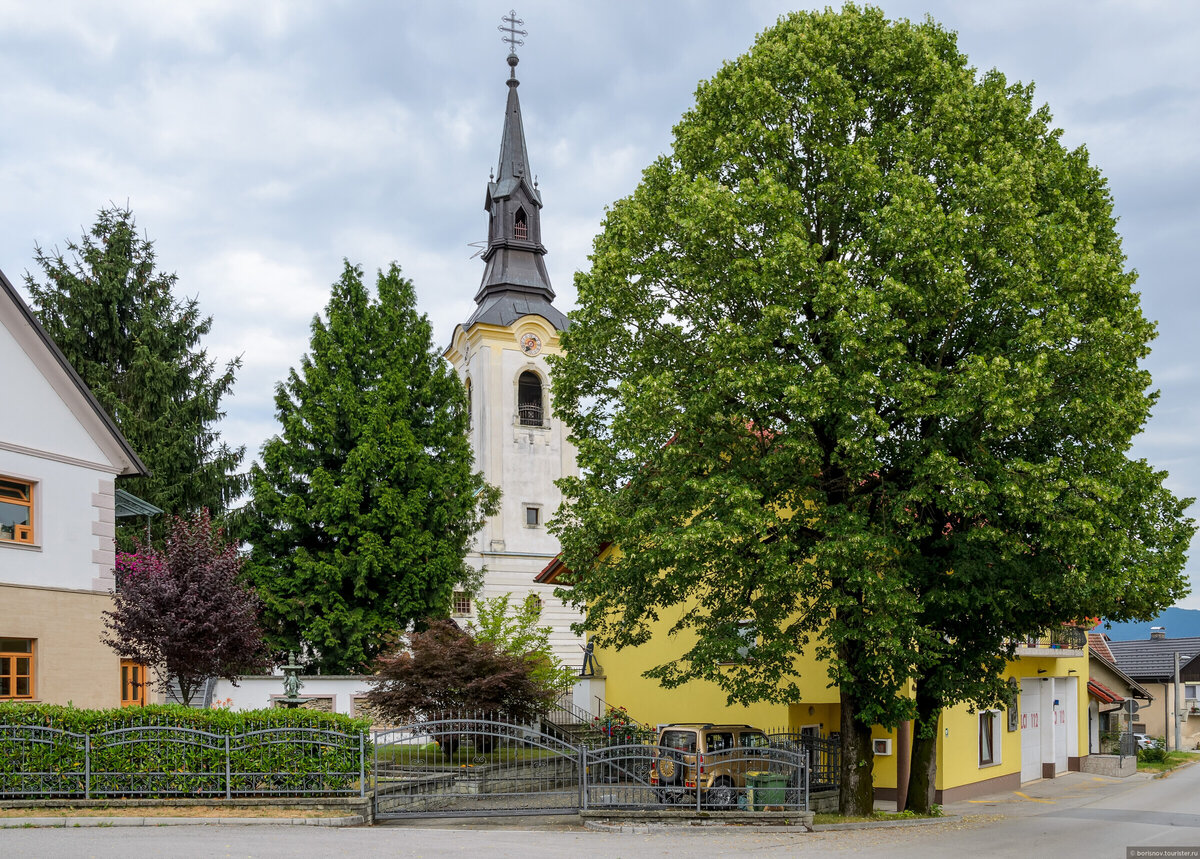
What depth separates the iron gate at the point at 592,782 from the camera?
1736cm

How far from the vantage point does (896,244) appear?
55.1 ft

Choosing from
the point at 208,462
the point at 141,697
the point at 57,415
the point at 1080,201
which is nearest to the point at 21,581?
the point at 57,415

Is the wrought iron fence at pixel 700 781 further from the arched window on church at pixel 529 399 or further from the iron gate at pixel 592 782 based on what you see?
the arched window on church at pixel 529 399

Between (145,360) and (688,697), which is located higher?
(145,360)

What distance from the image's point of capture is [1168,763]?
40344 mm

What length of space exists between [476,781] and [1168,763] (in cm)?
3186

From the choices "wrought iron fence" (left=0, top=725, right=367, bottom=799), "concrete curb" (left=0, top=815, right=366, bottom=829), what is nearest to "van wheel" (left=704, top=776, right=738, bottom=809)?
"wrought iron fence" (left=0, top=725, right=367, bottom=799)

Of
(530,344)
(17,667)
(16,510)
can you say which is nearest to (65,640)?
(17,667)

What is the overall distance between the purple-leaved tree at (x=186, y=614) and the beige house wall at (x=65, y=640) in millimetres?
343

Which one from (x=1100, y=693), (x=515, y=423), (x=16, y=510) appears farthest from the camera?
(x=515, y=423)

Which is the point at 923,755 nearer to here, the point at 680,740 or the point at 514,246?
the point at 680,740

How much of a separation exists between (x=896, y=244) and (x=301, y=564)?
21.2 meters

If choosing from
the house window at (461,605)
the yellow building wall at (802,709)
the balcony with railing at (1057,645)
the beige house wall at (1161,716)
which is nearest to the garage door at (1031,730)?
the yellow building wall at (802,709)

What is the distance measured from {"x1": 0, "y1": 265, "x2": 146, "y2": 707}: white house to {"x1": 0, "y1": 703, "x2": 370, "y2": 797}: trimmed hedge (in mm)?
3104
